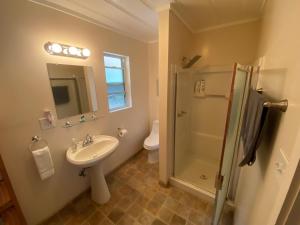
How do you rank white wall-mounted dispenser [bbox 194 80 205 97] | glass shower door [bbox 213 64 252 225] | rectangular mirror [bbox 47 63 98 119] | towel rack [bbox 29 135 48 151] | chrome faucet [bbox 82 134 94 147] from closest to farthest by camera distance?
glass shower door [bbox 213 64 252 225] < towel rack [bbox 29 135 48 151] < rectangular mirror [bbox 47 63 98 119] < chrome faucet [bbox 82 134 94 147] < white wall-mounted dispenser [bbox 194 80 205 97]

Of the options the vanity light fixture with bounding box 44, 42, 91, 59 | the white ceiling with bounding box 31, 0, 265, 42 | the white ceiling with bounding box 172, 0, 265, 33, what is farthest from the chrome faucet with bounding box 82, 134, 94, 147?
the white ceiling with bounding box 172, 0, 265, 33

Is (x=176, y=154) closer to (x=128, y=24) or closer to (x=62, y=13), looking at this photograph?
(x=128, y=24)

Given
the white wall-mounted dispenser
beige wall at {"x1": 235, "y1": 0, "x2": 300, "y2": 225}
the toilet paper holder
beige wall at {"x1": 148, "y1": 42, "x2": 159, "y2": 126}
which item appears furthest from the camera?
beige wall at {"x1": 148, "y1": 42, "x2": 159, "y2": 126}

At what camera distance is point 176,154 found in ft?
6.89

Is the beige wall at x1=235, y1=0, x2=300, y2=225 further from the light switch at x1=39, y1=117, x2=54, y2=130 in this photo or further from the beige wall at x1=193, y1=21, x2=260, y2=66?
the light switch at x1=39, y1=117, x2=54, y2=130

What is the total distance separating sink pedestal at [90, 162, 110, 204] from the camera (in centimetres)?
169

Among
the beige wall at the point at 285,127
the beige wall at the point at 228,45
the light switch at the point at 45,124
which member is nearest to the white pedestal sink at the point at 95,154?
the light switch at the point at 45,124

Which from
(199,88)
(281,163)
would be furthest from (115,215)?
(199,88)

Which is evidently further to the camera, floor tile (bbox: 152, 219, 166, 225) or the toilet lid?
the toilet lid

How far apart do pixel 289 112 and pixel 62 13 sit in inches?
81.4

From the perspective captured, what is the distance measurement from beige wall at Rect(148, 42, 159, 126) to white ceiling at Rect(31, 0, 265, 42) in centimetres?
64

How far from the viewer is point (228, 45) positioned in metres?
2.04

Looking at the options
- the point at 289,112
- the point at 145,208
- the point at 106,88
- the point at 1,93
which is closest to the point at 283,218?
the point at 289,112

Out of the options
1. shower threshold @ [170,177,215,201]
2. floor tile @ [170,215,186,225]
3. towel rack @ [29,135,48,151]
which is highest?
towel rack @ [29,135,48,151]
